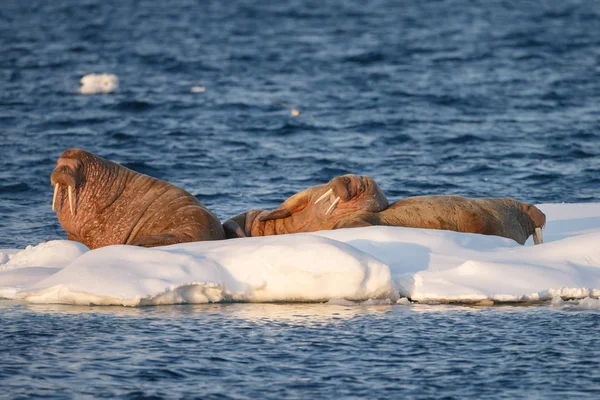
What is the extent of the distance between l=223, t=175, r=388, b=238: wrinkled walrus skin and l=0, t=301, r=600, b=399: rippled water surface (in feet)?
7.97

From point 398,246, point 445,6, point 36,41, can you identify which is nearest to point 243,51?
point 36,41

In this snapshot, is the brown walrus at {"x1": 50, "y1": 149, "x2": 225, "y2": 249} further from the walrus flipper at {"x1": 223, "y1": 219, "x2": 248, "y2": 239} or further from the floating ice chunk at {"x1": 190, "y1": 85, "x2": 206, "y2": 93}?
the floating ice chunk at {"x1": 190, "y1": 85, "x2": 206, "y2": 93}

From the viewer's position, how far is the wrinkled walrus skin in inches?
456

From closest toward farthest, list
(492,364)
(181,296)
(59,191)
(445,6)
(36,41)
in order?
(492,364), (181,296), (59,191), (36,41), (445,6)

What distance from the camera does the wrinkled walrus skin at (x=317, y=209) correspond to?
11.6 metres

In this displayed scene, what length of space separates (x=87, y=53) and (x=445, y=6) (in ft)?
85.1

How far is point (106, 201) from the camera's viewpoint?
11500 millimetres

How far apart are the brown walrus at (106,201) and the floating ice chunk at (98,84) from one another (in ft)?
56.1

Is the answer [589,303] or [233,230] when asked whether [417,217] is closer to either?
[233,230]

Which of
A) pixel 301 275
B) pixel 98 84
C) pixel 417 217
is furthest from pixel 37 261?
pixel 98 84

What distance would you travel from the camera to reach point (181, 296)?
30.4ft

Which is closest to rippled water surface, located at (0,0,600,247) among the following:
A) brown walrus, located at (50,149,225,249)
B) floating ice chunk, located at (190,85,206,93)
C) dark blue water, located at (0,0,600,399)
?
dark blue water, located at (0,0,600,399)

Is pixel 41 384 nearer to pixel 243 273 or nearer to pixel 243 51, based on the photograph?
pixel 243 273

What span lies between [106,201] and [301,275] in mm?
3054
